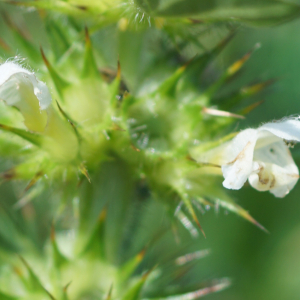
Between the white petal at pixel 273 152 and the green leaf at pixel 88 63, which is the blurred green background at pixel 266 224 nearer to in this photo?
the white petal at pixel 273 152

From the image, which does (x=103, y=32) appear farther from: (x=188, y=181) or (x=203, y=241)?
(x=203, y=241)

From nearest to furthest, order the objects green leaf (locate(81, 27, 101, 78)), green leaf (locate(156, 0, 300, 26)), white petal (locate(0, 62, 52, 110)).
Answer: green leaf (locate(156, 0, 300, 26)), white petal (locate(0, 62, 52, 110)), green leaf (locate(81, 27, 101, 78))

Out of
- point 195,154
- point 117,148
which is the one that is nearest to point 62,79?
point 117,148

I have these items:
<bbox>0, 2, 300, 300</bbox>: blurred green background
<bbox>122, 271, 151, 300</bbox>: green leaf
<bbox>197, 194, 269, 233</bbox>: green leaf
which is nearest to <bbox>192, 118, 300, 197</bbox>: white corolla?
<bbox>197, 194, 269, 233</bbox>: green leaf

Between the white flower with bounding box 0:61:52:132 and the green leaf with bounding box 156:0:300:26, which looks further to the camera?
the white flower with bounding box 0:61:52:132

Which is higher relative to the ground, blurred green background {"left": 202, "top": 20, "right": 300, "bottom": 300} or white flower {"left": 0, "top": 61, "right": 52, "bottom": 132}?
white flower {"left": 0, "top": 61, "right": 52, "bottom": 132}

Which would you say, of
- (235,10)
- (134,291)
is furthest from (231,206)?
(235,10)

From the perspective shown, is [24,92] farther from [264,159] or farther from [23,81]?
[264,159]

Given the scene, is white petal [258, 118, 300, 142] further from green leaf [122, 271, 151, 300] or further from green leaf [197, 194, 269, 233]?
green leaf [122, 271, 151, 300]
